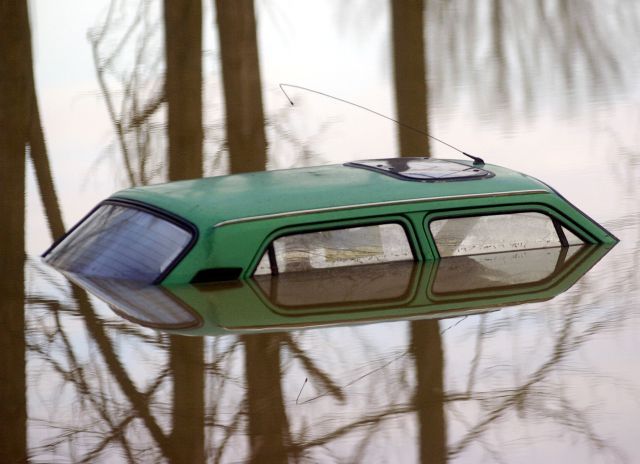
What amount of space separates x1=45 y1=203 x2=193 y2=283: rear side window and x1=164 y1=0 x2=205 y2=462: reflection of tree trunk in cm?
112

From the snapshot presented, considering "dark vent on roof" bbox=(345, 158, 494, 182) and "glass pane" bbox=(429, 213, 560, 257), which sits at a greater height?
"dark vent on roof" bbox=(345, 158, 494, 182)

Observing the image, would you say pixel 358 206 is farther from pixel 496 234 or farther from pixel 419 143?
pixel 419 143

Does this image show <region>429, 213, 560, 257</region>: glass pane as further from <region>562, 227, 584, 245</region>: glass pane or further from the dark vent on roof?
the dark vent on roof

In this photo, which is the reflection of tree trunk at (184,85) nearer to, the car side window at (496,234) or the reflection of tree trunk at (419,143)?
the reflection of tree trunk at (419,143)

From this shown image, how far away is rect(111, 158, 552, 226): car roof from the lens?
7.89 m

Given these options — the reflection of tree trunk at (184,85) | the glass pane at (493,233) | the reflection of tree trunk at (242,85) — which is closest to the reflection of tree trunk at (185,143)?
the reflection of tree trunk at (184,85)

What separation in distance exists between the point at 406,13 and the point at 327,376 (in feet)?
39.4

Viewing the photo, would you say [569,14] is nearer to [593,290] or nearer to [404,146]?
[404,146]

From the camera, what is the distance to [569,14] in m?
19.9

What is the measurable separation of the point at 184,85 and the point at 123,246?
7139mm

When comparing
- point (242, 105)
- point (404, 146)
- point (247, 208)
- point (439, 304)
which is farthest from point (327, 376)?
point (242, 105)

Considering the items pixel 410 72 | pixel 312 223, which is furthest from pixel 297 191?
pixel 410 72

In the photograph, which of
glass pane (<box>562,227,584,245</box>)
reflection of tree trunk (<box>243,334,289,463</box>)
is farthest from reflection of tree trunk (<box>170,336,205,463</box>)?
glass pane (<box>562,227,584,245</box>)

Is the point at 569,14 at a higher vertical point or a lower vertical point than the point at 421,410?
higher
